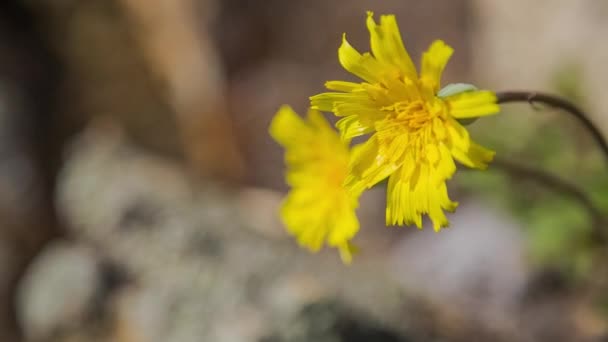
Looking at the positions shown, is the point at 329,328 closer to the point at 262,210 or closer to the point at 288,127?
the point at 288,127

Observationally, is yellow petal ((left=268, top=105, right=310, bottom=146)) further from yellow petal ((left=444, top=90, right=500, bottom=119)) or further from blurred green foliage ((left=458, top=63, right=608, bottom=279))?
blurred green foliage ((left=458, top=63, right=608, bottom=279))

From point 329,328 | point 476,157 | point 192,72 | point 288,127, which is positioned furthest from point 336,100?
point 192,72

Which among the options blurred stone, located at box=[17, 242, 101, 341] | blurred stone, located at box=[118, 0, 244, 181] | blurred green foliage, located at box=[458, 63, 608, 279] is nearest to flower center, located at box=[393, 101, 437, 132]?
blurred green foliage, located at box=[458, 63, 608, 279]

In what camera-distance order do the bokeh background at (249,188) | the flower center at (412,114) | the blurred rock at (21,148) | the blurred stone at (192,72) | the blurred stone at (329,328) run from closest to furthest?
1. the flower center at (412,114)
2. the blurred stone at (329,328)
3. the bokeh background at (249,188)
4. the blurred rock at (21,148)
5. the blurred stone at (192,72)

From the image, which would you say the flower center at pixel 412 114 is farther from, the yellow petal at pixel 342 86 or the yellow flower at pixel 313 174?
the yellow flower at pixel 313 174

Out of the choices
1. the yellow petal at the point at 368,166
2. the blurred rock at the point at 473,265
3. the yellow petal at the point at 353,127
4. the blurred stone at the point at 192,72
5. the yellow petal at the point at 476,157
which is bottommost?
the blurred rock at the point at 473,265

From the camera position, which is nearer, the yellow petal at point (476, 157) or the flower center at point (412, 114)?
→ the yellow petal at point (476, 157)

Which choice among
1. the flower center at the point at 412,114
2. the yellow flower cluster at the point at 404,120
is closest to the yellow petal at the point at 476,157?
the yellow flower cluster at the point at 404,120

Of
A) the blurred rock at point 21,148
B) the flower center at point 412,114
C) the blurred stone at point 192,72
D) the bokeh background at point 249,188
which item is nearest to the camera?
the flower center at point 412,114
